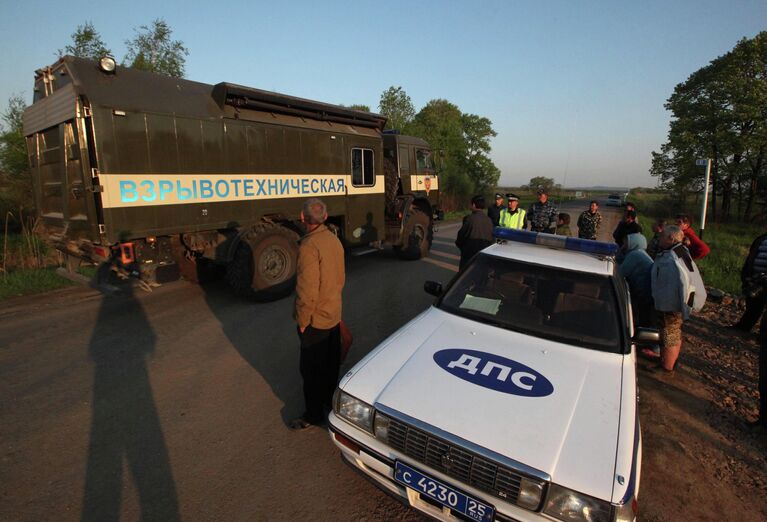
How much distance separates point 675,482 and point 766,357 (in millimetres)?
1703

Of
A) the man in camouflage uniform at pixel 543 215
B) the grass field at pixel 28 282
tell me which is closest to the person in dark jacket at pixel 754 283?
the man in camouflage uniform at pixel 543 215

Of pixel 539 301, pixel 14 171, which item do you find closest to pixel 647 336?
pixel 539 301

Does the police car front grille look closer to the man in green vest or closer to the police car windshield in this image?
the police car windshield

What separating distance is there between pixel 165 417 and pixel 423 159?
878 centimetres

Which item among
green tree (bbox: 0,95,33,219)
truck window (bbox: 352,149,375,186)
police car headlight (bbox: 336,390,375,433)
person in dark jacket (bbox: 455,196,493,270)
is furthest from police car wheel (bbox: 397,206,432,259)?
green tree (bbox: 0,95,33,219)

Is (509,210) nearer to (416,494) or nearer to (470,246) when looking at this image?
(470,246)

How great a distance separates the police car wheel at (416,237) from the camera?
9383 millimetres

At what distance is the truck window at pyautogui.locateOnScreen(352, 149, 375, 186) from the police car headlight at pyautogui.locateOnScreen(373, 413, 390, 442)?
20.8ft

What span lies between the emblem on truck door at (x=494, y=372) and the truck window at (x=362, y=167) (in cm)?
596

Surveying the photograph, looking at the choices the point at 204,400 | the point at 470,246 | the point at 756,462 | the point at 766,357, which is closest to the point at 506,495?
the point at 756,462

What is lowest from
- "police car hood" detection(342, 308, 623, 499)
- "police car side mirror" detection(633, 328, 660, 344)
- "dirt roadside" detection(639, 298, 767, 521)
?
"dirt roadside" detection(639, 298, 767, 521)

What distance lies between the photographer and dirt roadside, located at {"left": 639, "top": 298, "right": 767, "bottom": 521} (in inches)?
97.0

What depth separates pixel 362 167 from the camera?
26.5 ft

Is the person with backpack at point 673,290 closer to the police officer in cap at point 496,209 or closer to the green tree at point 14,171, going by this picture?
the police officer in cap at point 496,209
